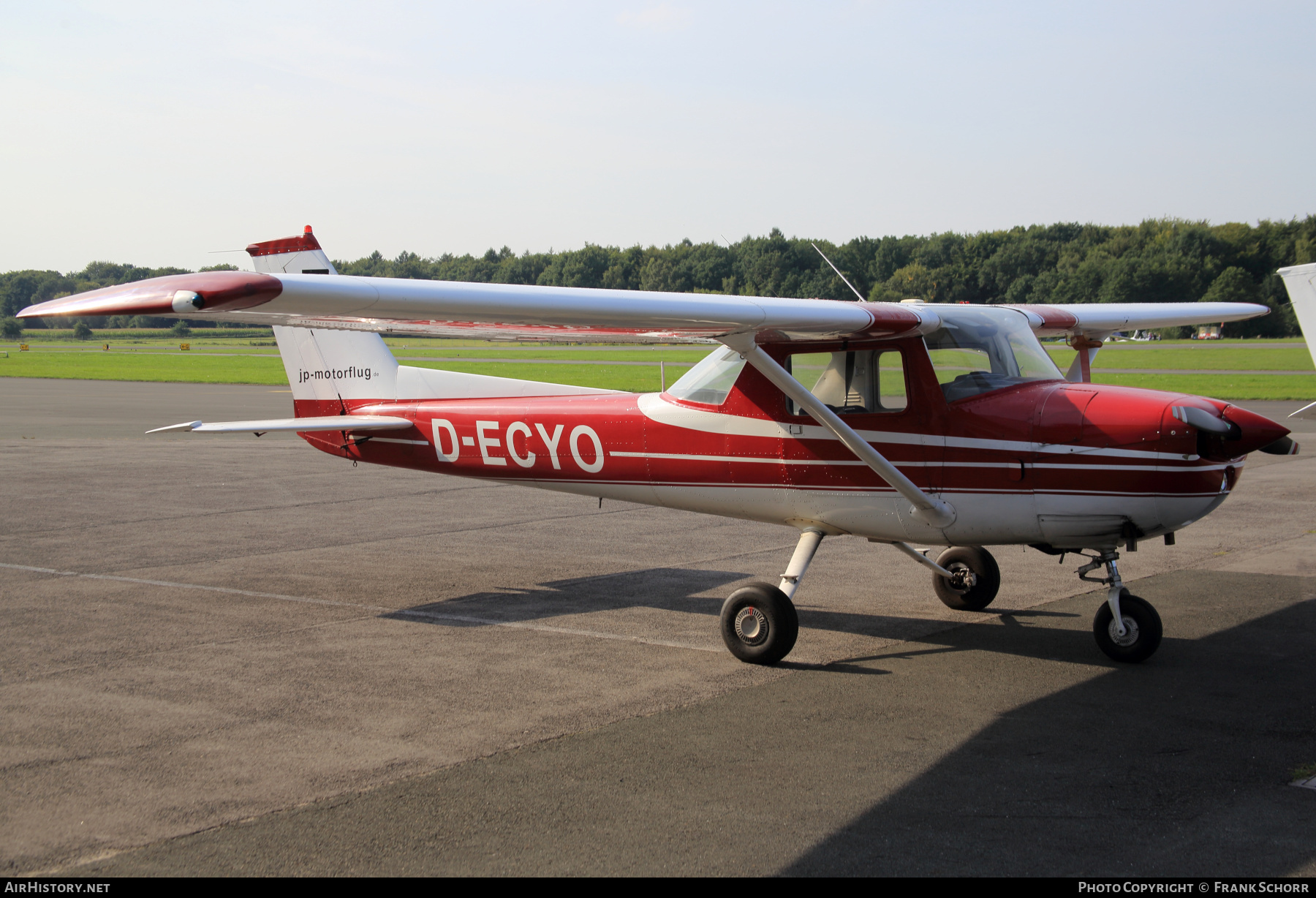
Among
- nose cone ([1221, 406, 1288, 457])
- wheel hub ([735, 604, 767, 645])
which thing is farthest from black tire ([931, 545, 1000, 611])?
nose cone ([1221, 406, 1288, 457])

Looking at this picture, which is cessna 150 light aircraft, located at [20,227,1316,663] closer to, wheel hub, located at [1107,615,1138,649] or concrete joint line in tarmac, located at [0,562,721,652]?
wheel hub, located at [1107,615,1138,649]

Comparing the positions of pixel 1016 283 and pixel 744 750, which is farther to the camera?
pixel 1016 283

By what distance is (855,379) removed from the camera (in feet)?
23.1

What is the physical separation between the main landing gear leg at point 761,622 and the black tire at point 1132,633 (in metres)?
1.99

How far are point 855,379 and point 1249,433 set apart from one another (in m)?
2.33

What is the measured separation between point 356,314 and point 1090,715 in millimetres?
4399

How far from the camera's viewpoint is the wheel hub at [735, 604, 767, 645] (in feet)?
22.3

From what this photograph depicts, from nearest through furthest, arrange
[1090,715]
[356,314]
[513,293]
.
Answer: [356,314]
[513,293]
[1090,715]

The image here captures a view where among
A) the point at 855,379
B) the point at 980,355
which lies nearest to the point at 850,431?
the point at 855,379

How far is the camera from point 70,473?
16.2m

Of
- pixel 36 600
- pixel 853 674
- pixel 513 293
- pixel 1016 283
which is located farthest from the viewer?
pixel 1016 283

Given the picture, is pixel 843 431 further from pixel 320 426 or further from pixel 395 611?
pixel 320 426
